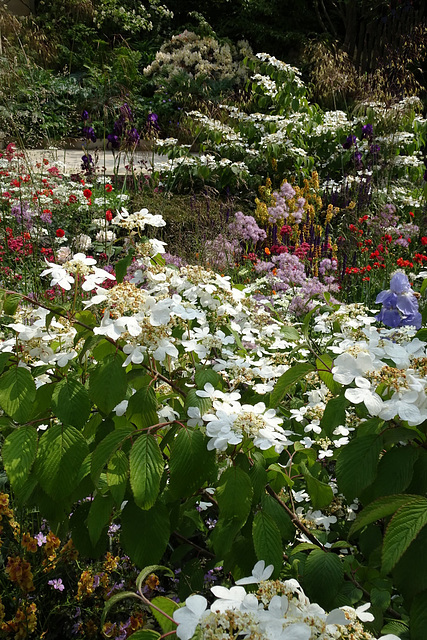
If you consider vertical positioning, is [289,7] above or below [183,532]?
above

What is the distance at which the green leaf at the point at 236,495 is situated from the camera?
3.14ft

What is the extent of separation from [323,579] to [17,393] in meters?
0.66

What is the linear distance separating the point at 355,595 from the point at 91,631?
0.86 meters

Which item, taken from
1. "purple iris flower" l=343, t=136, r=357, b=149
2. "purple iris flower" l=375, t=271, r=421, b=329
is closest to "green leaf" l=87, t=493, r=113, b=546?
"purple iris flower" l=375, t=271, r=421, b=329

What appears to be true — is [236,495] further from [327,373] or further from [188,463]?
[327,373]

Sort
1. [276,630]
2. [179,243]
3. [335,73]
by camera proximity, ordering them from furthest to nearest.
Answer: [335,73] < [179,243] < [276,630]

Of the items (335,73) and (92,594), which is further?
(335,73)

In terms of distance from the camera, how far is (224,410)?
100 cm

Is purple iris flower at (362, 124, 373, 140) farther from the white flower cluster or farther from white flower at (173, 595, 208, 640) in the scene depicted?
white flower at (173, 595, 208, 640)

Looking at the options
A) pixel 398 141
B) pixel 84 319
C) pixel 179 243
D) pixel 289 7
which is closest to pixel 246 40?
pixel 289 7

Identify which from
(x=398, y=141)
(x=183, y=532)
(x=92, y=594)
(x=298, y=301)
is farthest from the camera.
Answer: (x=398, y=141)

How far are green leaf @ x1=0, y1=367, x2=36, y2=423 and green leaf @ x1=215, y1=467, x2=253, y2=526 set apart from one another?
39cm

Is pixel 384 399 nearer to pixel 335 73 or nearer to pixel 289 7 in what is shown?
pixel 335 73

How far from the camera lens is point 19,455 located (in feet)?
3.38
